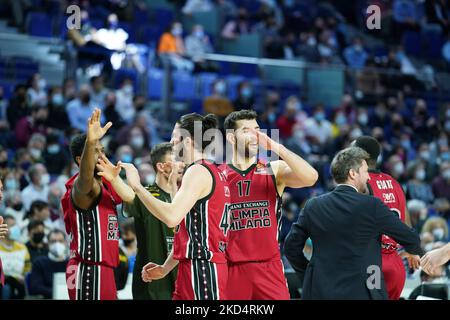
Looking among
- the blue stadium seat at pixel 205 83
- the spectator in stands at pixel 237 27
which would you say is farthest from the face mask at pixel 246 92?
the spectator in stands at pixel 237 27

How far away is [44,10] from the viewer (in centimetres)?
1720

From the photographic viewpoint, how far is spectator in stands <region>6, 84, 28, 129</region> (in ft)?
46.5

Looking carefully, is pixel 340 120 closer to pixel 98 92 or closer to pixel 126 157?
pixel 98 92

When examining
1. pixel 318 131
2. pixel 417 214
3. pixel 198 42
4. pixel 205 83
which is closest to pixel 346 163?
pixel 417 214

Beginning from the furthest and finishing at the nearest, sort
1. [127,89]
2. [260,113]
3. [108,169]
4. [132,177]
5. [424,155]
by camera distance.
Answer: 1. [424,155]
2. [260,113]
3. [127,89]
4. [108,169]
5. [132,177]

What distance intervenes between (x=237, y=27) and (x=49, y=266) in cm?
1092

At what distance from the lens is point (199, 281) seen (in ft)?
20.6

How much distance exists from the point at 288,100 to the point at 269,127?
97 cm

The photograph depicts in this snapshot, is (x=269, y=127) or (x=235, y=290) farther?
(x=269, y=127)

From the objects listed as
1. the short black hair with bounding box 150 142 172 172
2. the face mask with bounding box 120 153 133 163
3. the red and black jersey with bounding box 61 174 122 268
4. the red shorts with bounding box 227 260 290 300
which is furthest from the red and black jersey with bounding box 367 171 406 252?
the face mask with bounding box 120 153 133 163

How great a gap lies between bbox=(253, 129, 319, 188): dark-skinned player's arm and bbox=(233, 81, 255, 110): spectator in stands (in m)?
9.81

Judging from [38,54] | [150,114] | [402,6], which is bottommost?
[150,114]

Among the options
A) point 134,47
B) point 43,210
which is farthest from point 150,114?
point 43,210
